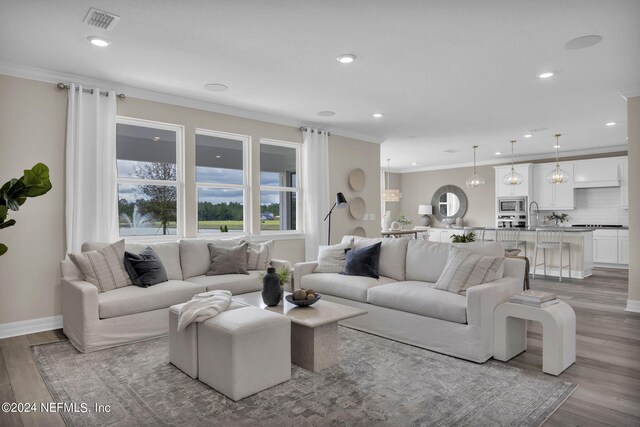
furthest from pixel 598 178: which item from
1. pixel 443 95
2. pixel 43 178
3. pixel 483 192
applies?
pixel 43 178

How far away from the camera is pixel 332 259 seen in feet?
15.2

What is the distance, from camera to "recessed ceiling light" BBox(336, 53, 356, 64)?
366 centimetres

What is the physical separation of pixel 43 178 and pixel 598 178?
10.1m

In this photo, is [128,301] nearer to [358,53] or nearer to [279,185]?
[358,53]

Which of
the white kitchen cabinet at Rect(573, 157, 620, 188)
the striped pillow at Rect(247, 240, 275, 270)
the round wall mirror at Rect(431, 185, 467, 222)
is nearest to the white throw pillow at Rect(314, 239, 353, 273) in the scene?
the striped pillow at Rect(247, 240, 275, 270)

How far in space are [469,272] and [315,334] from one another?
4.81 ft

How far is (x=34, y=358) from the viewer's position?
323 cm

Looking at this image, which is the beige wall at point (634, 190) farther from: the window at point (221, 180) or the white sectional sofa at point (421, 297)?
the window at point (221, 180)

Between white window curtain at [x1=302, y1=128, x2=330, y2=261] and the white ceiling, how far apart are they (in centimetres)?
63

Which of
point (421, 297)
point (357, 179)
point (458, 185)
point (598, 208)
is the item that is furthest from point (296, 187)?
point (598, 208)

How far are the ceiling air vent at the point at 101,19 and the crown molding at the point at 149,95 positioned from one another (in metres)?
1.46

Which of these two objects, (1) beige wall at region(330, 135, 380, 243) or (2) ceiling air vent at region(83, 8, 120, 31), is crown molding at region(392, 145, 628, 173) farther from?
(2) ceiling air vent at region(83, 8, 120, 31)

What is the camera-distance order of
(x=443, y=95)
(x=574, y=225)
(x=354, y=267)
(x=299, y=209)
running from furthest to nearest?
1. (x=574, y=225)
2. (x=299, y=209)
3. (x=443, y=95)
4. (x=354, y=267)

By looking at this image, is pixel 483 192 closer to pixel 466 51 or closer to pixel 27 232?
pixel 466 51
